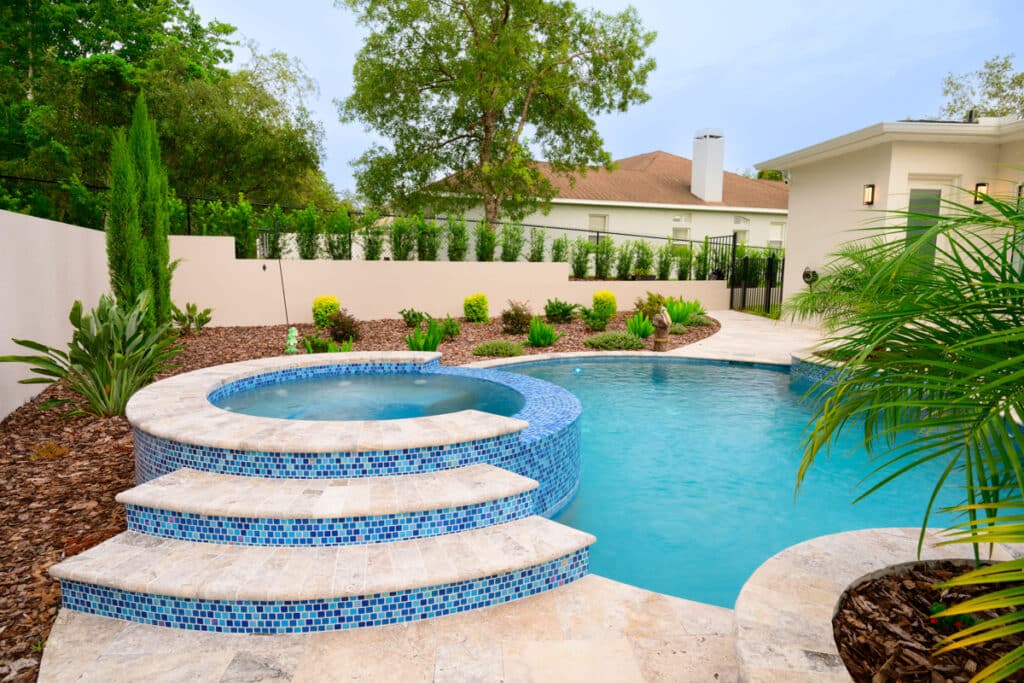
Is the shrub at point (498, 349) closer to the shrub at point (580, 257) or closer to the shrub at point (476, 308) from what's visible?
the shrub at point (476, 308)

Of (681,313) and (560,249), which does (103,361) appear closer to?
(681,313)

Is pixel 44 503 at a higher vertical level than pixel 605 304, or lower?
lower

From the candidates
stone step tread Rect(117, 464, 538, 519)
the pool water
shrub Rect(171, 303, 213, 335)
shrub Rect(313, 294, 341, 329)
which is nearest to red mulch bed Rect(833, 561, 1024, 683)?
stone step tread Rect(117, 464, 538, 519)

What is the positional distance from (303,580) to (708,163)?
2300 cm

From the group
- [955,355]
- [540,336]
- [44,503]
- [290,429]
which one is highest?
[955,355]

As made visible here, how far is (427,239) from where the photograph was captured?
13906 mm

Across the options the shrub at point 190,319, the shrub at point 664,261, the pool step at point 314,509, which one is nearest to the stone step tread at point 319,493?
the pool step at point 314,509

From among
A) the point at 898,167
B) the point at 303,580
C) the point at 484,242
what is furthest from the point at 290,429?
the point at 898,167

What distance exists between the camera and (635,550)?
4.10 meters

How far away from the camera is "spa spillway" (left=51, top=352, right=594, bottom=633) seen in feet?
9.09

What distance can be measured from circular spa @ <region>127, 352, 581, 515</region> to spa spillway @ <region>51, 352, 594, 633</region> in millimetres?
14

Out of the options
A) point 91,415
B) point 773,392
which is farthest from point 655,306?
point 91,415

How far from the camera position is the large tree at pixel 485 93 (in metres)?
15.2

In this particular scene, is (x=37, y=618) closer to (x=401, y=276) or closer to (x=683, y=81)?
(x=401, y=276)
